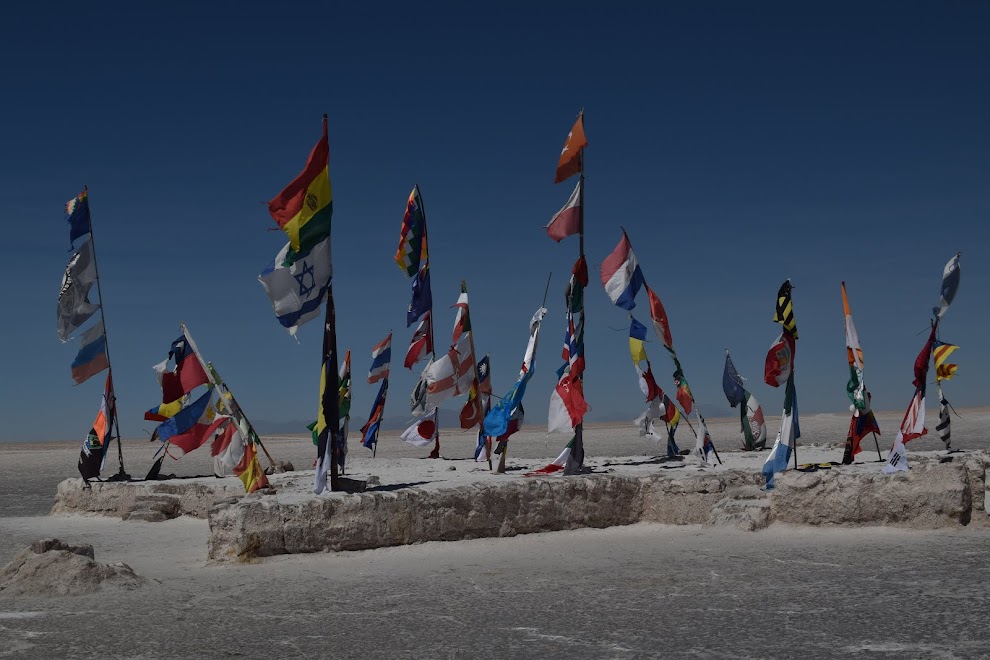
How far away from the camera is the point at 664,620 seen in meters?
6.46

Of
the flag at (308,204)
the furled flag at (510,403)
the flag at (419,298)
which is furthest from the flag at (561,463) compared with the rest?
the flag at (308,204)

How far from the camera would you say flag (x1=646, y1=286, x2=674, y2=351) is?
47.7 ft

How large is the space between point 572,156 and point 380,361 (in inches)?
232

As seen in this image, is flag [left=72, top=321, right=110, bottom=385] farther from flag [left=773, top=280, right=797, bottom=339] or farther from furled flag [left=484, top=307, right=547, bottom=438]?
flag [left=773, top=280, right=797, bottom=339]

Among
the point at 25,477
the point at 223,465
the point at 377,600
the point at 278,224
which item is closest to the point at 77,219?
the point at 223,465

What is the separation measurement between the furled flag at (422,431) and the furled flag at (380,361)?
114cm

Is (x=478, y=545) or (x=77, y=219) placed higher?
(x=77, y=219)

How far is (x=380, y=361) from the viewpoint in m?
17.1

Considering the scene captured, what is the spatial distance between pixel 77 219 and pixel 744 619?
14.7 metres

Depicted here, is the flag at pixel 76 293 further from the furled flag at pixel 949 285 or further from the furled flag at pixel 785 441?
the furled flag at pixel 949 285

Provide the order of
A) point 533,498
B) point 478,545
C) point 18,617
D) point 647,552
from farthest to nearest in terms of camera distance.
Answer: point 533,498 < point 478,545 < point 647,552 < point 18,617

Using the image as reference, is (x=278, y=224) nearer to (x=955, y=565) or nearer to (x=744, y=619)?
(x=744, y=619)

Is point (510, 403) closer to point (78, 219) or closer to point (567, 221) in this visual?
point (567, 221)

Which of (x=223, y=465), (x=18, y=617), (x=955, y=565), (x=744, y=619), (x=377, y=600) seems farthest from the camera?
(x=223, y=465)
